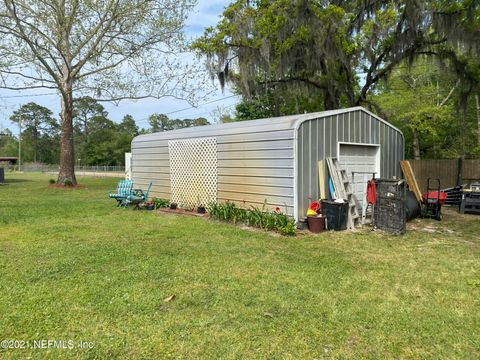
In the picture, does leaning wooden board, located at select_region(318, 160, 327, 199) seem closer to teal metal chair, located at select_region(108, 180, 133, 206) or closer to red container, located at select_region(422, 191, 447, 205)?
red container, located at select_region(422, 191, 447, 205)

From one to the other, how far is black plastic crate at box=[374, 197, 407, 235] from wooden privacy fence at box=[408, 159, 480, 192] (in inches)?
211

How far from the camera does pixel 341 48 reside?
33.5ft

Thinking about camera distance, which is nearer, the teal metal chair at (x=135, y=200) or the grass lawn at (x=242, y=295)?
the grass lawn at (x=242, y=295)

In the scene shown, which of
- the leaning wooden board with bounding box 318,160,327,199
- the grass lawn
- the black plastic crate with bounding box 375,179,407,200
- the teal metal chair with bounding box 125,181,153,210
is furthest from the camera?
the teal metal chair with bounding box 125,181,153,210

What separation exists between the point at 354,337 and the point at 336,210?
13.1 feet

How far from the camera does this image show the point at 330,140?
7.12m

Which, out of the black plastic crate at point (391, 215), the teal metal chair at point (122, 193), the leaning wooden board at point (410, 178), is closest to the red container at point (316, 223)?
the black plastic crate at point (391, 215)

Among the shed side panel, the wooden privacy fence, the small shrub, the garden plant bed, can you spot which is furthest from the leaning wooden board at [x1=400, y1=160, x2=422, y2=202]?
the garden plant bed

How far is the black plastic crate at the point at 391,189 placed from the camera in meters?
6.25

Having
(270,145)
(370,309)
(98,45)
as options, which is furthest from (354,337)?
(98,45)

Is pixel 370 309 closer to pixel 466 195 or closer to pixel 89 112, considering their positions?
pixel 466 195

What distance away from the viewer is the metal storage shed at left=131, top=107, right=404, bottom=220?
21.4 ft

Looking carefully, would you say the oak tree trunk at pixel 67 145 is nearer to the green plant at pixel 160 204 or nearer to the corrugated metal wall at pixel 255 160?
the green plant at pixel 160 204

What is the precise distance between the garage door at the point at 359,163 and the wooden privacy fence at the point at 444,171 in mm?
3407
